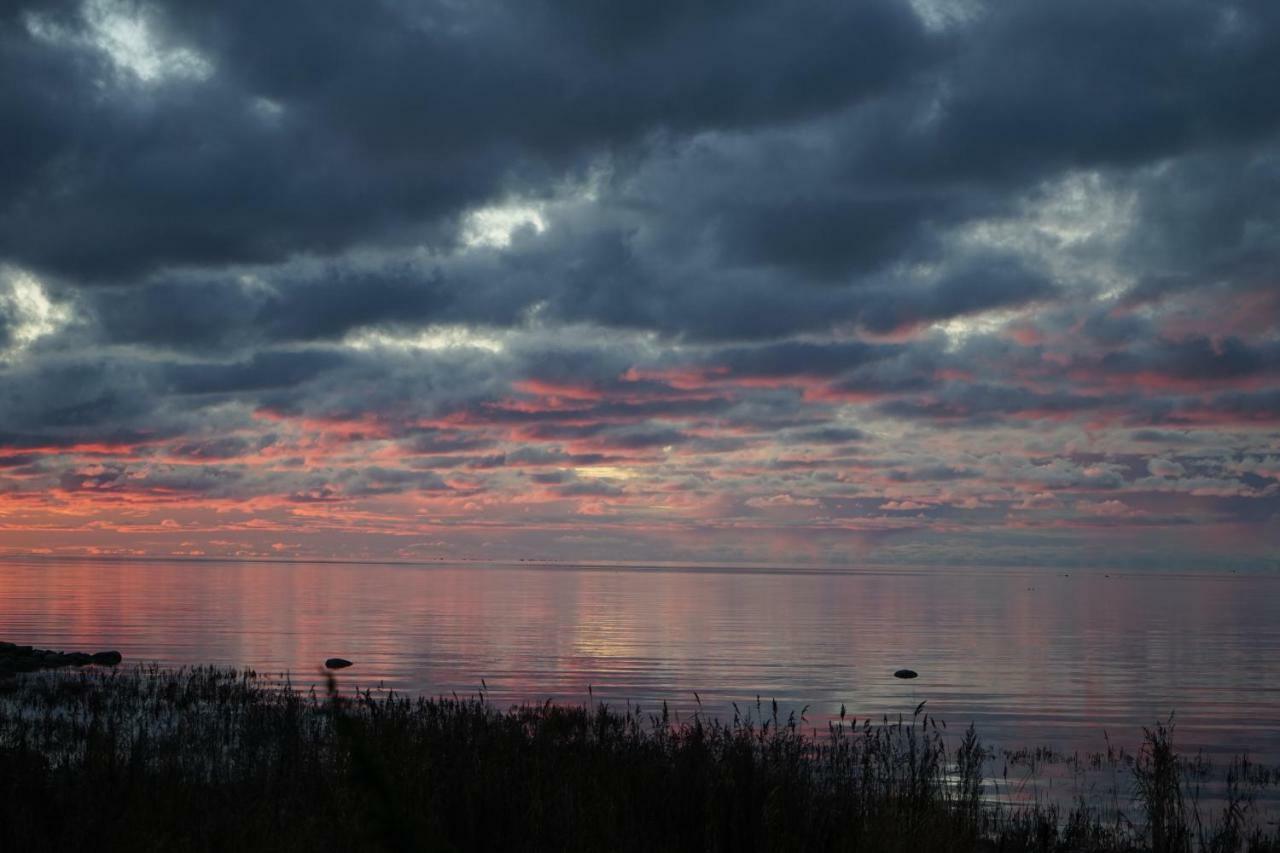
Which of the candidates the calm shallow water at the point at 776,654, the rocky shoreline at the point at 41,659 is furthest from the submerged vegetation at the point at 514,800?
the rocky shoreline at the point at 41,659

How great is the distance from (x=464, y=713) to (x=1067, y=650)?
173 feet

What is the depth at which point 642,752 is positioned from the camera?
59.1 feet

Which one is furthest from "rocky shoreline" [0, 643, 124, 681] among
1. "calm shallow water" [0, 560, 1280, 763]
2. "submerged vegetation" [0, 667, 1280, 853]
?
"submerged vegetation" [0, 667, 1280, 853]

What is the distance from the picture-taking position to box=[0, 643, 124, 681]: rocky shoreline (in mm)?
40906

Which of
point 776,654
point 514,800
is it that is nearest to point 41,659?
point 776,654

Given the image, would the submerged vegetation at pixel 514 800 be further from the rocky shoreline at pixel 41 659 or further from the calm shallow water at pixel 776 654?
the rocky shoreline at pixel 41 659

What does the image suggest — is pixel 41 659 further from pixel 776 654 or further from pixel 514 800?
pixel 514 800

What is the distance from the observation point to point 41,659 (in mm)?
43844

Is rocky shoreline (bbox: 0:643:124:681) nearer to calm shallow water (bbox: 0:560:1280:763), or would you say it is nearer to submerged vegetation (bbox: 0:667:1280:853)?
calm shallow water (bbox: 0:560:1280:763)

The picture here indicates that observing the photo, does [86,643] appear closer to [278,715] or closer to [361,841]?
[278,715]

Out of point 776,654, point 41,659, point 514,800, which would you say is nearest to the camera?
point 514,800

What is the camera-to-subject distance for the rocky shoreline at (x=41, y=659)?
1610 inches

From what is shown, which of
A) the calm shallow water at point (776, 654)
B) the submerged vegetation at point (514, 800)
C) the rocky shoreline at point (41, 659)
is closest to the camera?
the submerged vegetation at point (514, 800)

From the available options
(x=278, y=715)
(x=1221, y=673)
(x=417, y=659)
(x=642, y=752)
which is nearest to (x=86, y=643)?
(x=417, y=659)
